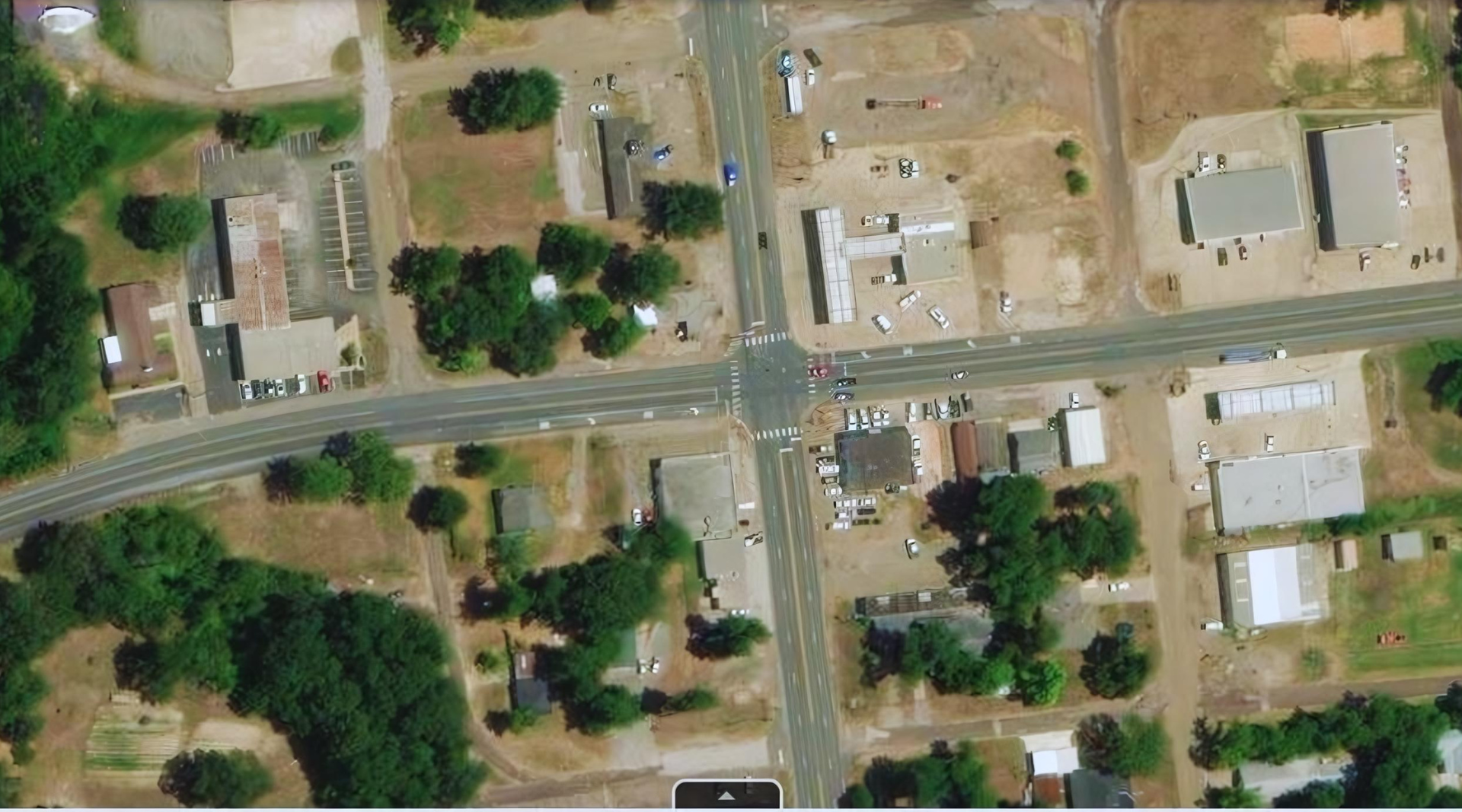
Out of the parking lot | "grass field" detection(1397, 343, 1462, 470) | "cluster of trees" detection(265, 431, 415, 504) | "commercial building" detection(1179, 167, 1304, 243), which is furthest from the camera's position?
"grass field" detection(1397, 343, 1462, 470)

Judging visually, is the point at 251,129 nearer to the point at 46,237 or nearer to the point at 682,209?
the point at 46,237

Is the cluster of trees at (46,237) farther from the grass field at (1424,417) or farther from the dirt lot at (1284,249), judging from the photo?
the grass field at (1424,417)

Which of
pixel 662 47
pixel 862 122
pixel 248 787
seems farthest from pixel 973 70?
pixel 248 787

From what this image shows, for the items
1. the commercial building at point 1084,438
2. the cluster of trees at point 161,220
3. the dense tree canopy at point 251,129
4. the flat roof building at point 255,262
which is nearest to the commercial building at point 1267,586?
the commercial building at point 1084,438

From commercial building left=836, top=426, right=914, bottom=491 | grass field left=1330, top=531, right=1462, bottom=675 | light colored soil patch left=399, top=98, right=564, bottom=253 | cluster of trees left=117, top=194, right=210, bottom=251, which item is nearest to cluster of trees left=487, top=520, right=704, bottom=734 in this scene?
commercial building left=836, top=426, right=914, bottom=491

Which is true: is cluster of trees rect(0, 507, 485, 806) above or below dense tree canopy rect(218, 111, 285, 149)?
below

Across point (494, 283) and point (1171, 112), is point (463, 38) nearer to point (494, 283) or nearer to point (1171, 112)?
point (494, 283)

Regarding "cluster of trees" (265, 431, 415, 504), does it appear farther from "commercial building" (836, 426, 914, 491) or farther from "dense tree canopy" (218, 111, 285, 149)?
"commercial building" (836, 426, 914, 491)

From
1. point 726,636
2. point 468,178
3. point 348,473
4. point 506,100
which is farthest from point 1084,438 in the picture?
point 348,473
